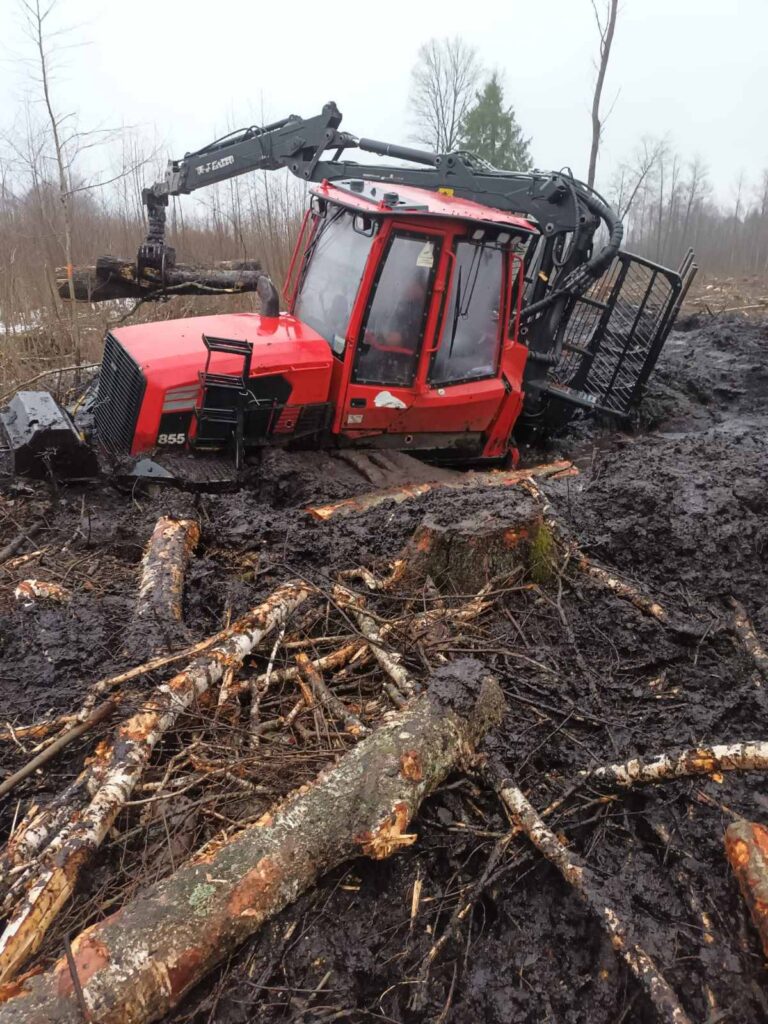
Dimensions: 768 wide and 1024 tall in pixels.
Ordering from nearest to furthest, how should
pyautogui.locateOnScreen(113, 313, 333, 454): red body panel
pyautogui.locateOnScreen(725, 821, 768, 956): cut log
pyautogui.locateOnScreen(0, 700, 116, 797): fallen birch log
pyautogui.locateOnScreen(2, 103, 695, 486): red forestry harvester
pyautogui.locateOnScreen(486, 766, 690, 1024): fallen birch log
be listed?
pyautogui.locateOnScreen(486, 766, 690, 1024): fallen birch log, pyautogui.locateOnScreen(725, 821, 768, 956): cut log, pyautogui.locateOnScreen(0, 700, 116, 797): fallen birch log, pyautogui.locateOnScreen(113, 313, 333, 454): red body panel, pyautogui.locateOnScreen(2, 103, 695, 486): red forestry harvester

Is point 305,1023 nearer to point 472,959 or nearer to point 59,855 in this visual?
point 472,959

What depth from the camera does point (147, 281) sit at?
6.13 metres

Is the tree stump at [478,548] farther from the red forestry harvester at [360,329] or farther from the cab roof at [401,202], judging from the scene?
the cab roof at [401,202]

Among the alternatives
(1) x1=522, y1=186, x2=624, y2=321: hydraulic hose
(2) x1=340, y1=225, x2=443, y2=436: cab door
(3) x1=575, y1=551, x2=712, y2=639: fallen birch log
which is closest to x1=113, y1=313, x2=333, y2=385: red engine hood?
(2) x1=340, y1=225, x2=443, y2=436: cab door

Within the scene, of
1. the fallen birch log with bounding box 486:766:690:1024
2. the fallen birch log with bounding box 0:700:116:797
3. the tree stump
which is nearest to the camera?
the fallen birch log with bounding box 486:766:690:1024

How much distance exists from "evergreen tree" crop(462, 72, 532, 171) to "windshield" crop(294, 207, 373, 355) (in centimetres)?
3079

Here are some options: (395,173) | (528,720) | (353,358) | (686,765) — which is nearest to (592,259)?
(395,173)

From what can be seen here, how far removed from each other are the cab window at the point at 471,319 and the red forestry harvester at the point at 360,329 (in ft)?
0.05

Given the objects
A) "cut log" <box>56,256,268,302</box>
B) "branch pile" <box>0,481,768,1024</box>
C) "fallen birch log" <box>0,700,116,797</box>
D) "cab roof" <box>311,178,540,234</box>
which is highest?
"cab roof" <box>311,178,540,234</box>

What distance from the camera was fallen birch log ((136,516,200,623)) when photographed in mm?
3344

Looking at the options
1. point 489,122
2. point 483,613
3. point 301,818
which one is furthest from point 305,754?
point 489,122

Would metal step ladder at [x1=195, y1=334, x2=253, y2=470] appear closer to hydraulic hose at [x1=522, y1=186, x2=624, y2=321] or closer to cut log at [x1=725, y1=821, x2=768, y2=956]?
hydraulic hose at [x1=522, y1=186, x2=624, y2=321]

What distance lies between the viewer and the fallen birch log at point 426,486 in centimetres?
473

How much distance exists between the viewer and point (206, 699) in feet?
9.69
